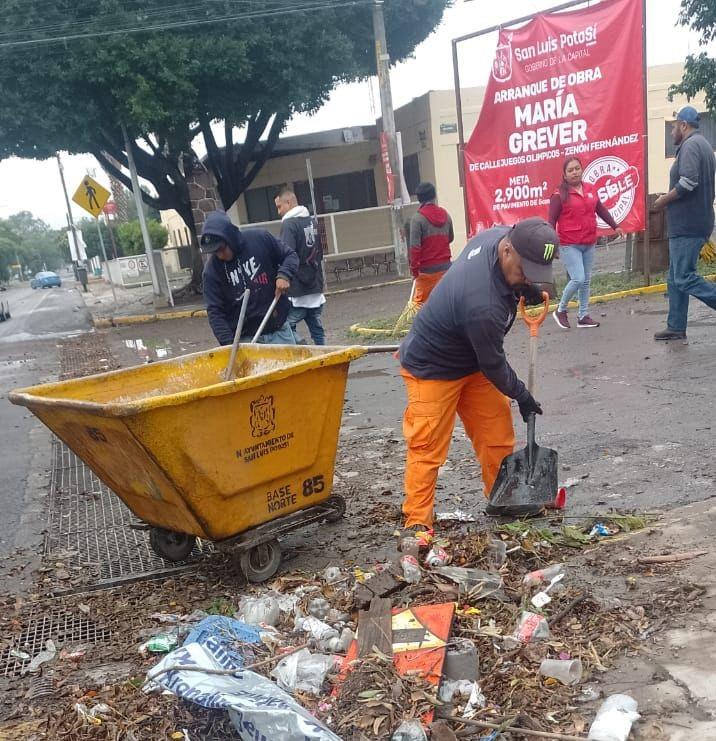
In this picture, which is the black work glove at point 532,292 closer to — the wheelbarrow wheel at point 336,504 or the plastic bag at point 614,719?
the wheelbarrow wheel at point 336,504

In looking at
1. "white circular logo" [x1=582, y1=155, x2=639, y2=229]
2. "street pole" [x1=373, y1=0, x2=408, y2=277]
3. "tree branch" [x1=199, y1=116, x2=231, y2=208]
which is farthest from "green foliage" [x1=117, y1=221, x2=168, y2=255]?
"white circular logo" [x1=582, y1=155, x2=639, y2=229]

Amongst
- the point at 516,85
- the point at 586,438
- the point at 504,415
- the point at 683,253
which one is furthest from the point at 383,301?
the point at 504,415

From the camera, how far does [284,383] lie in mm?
3488

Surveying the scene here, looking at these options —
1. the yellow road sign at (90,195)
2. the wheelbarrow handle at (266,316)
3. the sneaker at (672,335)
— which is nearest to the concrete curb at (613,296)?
the sneaker at (672,335)

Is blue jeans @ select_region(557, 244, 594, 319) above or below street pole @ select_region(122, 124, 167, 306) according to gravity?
below

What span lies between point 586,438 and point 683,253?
2.63m

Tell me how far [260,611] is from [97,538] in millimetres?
1812

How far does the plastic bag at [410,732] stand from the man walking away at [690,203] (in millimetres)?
5489

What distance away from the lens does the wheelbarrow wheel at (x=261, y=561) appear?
3.56 metres

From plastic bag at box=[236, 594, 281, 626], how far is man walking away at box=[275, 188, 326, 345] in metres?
3.75

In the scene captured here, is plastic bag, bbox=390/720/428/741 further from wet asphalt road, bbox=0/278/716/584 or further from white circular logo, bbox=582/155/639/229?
white circular logo, bbox=582/155/639/229

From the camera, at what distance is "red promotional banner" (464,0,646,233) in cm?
940

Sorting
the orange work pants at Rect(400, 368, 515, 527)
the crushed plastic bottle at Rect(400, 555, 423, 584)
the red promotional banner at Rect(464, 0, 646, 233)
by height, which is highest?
the red promotional banner at Rect(464, 0, 646, 233)

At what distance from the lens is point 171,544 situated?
399 centimetres
